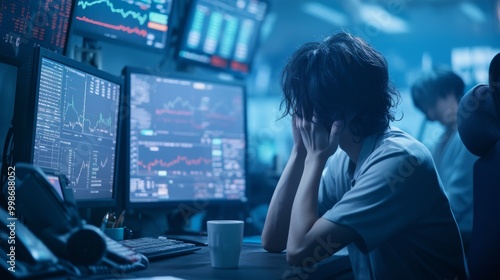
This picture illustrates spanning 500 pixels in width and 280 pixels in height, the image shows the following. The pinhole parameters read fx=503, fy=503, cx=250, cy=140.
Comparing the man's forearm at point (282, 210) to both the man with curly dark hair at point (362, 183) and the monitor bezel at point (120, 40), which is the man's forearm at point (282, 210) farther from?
the monitor bezel at point (120, 40)

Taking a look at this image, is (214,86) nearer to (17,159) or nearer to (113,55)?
(113,55)

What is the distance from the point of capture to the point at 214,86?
79.3 inches

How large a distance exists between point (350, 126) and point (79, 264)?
81cm

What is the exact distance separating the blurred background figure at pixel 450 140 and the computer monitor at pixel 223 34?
40.0 inches

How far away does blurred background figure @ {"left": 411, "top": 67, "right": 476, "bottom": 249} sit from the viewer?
94.7 inches

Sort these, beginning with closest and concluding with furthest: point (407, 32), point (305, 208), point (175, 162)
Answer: point (305, 208), point (175, 162), point (407, 32)

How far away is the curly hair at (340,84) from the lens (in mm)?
1327

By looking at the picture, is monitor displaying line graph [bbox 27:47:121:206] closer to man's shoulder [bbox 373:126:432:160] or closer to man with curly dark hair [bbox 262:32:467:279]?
man with curly dark hair [bbox 262:32:467:279]

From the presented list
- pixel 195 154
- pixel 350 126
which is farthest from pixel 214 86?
pixel 350 126

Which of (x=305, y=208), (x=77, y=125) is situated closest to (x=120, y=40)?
(x=77, y=125)

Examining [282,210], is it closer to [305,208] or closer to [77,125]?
[305,208]

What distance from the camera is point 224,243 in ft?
3.75

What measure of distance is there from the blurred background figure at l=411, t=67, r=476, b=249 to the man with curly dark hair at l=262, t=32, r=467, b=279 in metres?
1.12

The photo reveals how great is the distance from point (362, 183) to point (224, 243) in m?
0.36
